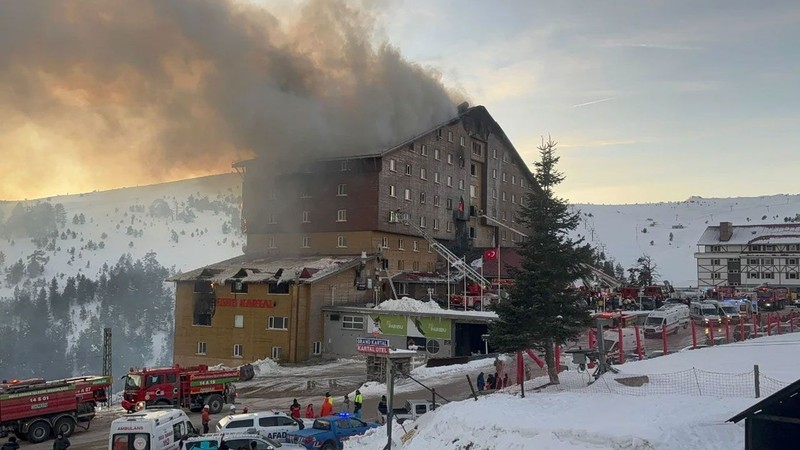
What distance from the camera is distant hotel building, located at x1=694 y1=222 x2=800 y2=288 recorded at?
77188 millimetres

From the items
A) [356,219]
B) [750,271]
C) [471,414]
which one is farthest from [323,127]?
[750,271]

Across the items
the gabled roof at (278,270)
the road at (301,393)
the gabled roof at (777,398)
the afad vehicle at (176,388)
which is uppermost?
the gabled roof at (278,270)

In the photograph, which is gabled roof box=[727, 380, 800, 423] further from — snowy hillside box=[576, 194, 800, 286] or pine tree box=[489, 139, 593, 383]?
snowy hillside box=[576, 194, 800, 286]

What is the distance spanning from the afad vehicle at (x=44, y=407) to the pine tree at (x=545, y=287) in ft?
54.9

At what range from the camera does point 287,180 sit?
169ft

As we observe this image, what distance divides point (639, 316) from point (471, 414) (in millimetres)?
26257

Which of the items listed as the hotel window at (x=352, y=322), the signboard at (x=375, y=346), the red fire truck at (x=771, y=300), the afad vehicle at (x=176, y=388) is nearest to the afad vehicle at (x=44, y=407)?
the afad vehicle at (x=176, y=388)

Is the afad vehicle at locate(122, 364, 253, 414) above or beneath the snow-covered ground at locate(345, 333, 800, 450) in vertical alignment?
beneath

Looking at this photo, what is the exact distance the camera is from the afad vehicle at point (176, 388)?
88.6 feet

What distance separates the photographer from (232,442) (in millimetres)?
17375

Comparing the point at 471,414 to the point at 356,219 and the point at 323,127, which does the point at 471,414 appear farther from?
the point at 323,127

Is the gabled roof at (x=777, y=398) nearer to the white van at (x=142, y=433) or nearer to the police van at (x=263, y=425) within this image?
the police van at (x=263, y=425)

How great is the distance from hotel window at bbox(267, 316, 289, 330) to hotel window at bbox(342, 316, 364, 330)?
3.90 m

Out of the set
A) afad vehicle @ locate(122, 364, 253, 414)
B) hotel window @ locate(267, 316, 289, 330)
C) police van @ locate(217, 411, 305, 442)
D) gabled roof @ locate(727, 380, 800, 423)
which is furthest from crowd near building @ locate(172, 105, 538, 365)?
gabled roof @ locate(727, 380, 800, 423)
